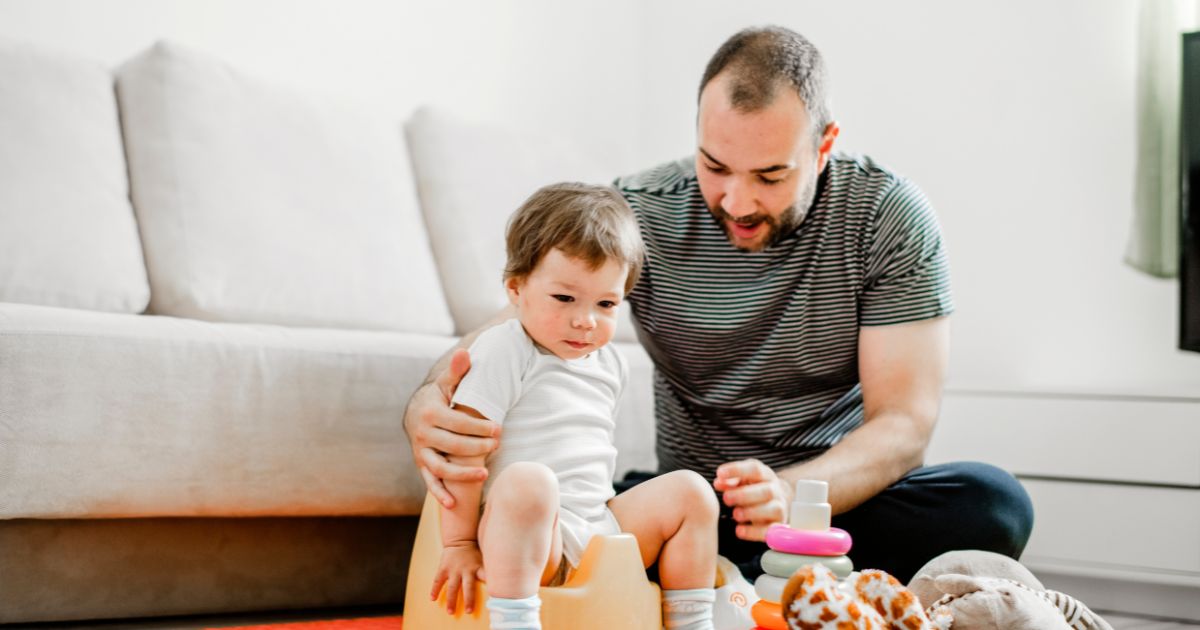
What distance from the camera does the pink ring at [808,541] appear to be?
3.31ft

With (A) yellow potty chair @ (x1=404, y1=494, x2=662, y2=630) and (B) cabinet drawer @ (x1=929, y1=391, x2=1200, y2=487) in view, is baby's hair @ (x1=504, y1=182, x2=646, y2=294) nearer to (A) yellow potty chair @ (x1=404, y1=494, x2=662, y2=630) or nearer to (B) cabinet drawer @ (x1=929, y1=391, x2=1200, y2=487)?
(A) yellow potty chair @ (x1=404, y1=494, x2=662, y2=630)

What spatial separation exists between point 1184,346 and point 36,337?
208 centimetres

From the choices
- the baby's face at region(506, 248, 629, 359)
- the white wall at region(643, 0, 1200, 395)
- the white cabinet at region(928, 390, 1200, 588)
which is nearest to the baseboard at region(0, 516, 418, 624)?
the baby's face at region(506, 248, 629, 359)

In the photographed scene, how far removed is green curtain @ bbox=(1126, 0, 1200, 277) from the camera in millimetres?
2418

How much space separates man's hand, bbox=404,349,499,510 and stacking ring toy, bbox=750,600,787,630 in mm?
297

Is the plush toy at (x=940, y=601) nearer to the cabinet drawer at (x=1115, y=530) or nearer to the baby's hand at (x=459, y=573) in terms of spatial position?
the baby's hand at (x=459, y=573)

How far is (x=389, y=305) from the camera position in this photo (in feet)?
6.23

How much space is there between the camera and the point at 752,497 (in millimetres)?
1087

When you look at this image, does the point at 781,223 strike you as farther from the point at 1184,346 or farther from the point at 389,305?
the point at 1184,346

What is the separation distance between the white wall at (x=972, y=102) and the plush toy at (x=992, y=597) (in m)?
1.14

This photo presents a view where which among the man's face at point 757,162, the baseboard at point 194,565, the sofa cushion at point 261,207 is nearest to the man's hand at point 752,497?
the man's face at point 757,162

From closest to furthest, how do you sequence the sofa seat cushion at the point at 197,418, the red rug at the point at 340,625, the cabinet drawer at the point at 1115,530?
the sofa seat cushion at the point at 197,418, the red rug at the point at 340,625, the cabinet drawer at the point at 1115,530

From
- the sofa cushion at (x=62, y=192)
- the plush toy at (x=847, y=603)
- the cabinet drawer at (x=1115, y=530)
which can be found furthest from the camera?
the cabinet drawer at (x=1115, y=530)

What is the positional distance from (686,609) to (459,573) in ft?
0.79
